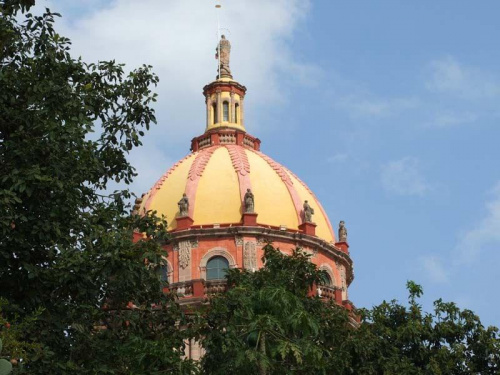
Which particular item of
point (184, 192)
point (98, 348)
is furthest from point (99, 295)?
point (184, 192)

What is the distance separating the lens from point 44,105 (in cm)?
1769

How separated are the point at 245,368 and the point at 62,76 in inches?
251

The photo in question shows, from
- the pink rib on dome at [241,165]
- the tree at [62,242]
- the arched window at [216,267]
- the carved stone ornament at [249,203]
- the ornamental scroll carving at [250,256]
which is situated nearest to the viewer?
the tree at [62,242]

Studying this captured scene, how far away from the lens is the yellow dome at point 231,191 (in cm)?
4381

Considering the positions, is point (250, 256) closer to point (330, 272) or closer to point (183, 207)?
point (183, 207)

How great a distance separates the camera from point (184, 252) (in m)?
42.5

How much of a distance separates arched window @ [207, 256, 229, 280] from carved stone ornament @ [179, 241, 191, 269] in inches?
36.7

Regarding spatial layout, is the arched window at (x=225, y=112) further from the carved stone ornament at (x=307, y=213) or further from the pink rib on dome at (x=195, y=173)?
the carved stone ornament at (x=307, y=213)

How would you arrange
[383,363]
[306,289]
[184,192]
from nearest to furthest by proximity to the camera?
[306,289]
[383,363]
[184,192]

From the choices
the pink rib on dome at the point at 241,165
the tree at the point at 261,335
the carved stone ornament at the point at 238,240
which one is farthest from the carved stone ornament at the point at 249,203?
the tree at the point at 261,335

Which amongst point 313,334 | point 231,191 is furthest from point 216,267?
point 313,334

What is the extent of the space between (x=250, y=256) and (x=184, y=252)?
2822 millimetres

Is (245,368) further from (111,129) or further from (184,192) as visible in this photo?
(184,192)

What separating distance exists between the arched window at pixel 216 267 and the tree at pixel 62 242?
23.4 m
